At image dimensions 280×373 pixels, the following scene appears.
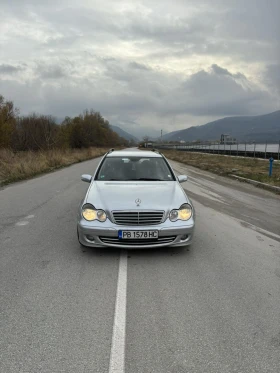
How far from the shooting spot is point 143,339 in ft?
8.55

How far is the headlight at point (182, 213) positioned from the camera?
445 centimetres

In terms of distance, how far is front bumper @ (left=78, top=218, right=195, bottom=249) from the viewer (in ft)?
13.9

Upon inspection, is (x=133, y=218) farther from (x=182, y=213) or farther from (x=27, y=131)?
(x=27, y=131)

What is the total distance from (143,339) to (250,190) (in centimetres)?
1051

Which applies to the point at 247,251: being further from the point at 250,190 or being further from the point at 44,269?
the point at 250,190

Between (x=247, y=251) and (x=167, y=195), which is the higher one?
(x=167, y=195)

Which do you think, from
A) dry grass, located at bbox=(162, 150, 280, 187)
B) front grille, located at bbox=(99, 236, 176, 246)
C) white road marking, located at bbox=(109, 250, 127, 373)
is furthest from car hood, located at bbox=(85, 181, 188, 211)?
dry grass, located at bbox=(162, 150, 280, 187)

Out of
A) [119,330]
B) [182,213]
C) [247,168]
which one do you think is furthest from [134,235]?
[247,168]

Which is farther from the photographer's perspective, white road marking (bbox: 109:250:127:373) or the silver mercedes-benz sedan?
the silver mercedes-benz sedan

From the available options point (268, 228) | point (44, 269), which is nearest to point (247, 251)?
point (268, 228)

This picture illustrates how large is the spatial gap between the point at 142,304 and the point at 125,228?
1.26 m

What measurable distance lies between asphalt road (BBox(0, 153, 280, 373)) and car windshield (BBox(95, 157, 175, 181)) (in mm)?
1330

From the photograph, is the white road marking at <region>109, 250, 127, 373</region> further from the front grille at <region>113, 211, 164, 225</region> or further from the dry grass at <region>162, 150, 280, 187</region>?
the dry grass at <region>162, 150, 280, 187</region>

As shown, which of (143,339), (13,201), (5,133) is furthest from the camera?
(5,133)
